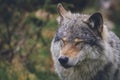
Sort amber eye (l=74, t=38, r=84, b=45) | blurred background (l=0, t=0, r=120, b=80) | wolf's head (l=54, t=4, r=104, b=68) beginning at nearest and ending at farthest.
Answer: wolf's head (l=54, t=4, r=104, b=68) < amber eye (l=74, t=38, r=84, b=45) < blurred background (l=0, t=0, r=120, b=80)

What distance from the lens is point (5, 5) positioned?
11.3 m

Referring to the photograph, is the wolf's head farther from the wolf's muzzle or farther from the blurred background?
the blurred background

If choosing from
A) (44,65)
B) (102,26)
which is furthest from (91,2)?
(102,26)

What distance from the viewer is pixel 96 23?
817 centimetres

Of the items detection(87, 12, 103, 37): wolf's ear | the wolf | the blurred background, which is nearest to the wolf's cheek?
the wolf

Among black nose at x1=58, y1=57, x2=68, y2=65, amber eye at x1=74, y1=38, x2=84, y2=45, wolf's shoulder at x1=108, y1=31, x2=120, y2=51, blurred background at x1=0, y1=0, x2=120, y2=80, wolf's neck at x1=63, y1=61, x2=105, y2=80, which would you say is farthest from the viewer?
blurred background at x1=0, y1=0, x2=120, y2=80

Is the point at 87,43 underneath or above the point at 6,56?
above

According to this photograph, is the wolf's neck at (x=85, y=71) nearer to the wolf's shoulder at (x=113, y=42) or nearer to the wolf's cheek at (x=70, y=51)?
the wolf's cheek at (x=70, y=51)

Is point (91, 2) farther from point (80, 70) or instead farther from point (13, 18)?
point (80, 70)

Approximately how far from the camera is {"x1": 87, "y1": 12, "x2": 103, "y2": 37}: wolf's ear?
8164 mm

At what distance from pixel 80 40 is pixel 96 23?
1.19 feet

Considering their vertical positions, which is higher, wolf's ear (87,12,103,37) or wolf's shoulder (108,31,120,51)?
wolf's ear (87,12,103,37)

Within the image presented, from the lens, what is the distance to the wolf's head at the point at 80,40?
7879 mm

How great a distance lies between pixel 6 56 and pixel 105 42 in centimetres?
380
